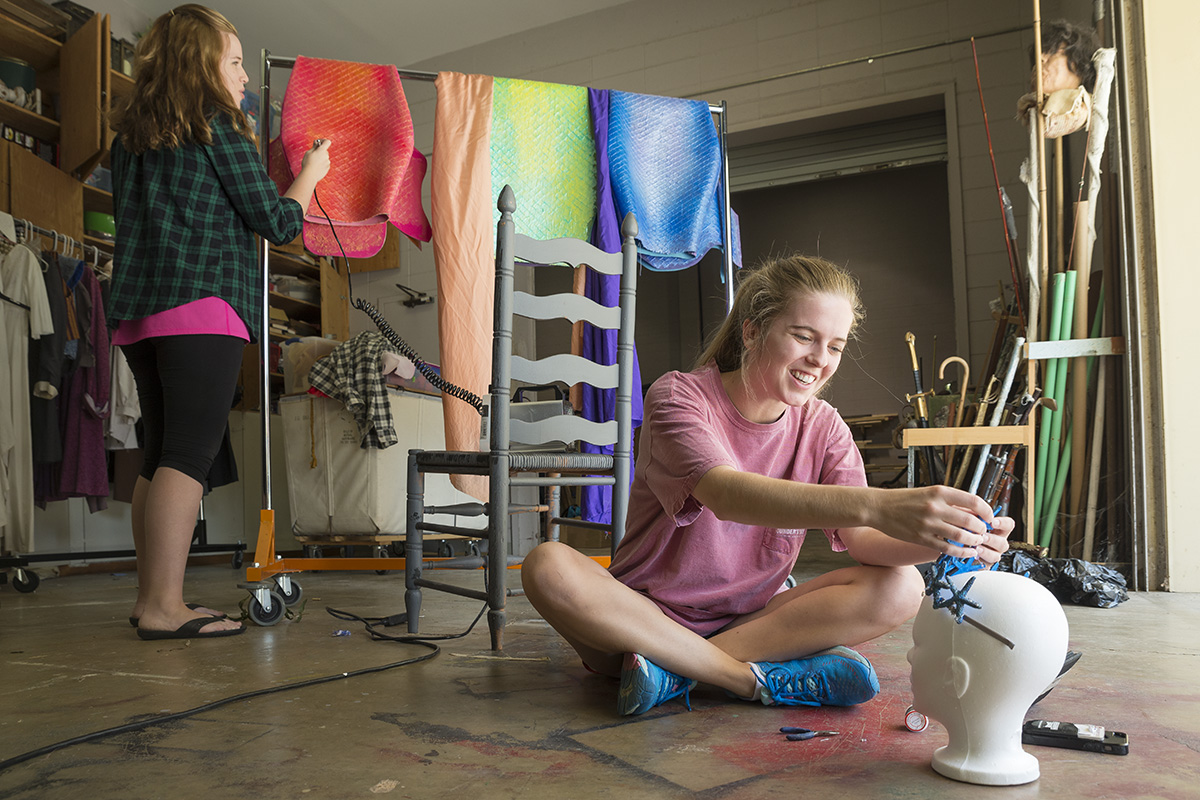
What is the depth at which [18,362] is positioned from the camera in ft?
10.6

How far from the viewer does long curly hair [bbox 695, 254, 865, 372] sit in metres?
1.26

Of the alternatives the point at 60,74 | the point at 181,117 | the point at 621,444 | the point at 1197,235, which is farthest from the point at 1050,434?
the point at 60,74

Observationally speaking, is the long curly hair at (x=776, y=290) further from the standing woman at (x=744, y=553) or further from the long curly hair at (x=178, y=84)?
the long curly hair at (x=178, y=84)

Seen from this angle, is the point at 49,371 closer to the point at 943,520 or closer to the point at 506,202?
the point at 506,202

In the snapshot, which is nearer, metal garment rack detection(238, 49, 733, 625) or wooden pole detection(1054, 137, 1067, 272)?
metal garment rack detection(238, 49, 733, 625)

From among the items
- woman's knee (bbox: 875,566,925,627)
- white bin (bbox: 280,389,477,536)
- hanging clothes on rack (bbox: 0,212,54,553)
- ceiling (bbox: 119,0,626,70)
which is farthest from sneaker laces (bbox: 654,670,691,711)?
ceiling (bbox: 119,0,626,70)

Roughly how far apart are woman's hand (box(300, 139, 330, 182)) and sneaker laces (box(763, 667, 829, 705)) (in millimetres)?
1751

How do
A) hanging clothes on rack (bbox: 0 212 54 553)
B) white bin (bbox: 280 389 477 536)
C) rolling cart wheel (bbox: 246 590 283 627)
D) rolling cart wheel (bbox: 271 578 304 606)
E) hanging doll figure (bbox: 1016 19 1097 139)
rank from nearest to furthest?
rolling cart wheel (bbox: 246 590 283 627)
rolling cart wheel (bbox: 271 578 304 606)
hanging doll figure (bbox: 1016 19 1097 139)
hanging clothes on rack (bbox: 0 212 54 553)
white bin (bbox: 280 389 477 536)

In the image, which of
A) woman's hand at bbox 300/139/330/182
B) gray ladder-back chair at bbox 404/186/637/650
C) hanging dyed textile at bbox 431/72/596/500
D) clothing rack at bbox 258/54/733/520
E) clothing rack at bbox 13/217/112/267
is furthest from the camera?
clothing rack at bbox 13/217/112/267

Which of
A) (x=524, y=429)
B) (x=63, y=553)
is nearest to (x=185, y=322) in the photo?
(x=524, y=429)

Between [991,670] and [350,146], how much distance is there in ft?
8.46

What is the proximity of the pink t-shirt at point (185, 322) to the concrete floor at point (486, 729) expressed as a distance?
0.72 metres

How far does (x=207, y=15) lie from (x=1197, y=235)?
115 inches

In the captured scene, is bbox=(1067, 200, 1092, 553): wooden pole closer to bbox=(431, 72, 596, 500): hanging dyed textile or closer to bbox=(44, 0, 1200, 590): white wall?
bbox=(44, 0, 1200, 590): white wall
